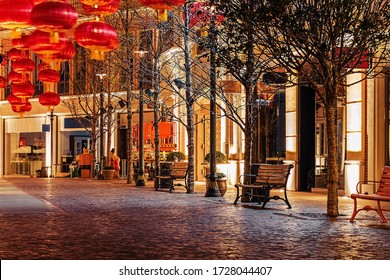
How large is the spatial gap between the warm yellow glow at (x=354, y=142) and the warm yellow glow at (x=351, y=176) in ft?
1.28

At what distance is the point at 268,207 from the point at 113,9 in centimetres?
605

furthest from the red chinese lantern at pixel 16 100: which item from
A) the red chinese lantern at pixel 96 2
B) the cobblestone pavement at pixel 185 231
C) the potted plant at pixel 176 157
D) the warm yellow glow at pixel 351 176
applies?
the red chinese lantern at pixel 96 2

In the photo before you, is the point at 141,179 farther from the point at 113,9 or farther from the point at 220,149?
the point at 113,9

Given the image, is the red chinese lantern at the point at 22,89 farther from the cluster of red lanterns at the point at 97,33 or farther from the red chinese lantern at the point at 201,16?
the cluster of red lanterns at the point at 97,33

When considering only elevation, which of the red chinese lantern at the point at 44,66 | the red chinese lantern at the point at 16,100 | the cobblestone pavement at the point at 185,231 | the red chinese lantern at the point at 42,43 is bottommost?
the cobblestone pavement at the point at 185,231

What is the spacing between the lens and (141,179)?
A: 98.7 feet

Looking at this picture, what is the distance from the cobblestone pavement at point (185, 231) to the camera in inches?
409

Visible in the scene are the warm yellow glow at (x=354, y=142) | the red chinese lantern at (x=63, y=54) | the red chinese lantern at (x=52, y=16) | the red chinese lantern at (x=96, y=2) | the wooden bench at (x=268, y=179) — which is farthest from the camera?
the warm yellow glow at (x=354, y=142)

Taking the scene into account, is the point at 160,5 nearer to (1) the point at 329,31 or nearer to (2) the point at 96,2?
(2) the point at 96,2

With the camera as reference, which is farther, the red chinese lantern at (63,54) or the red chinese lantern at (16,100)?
the red chinese lantern at (16,100)

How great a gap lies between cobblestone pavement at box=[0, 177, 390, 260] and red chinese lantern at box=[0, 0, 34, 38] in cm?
383

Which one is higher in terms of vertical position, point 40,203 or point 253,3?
point 253,3

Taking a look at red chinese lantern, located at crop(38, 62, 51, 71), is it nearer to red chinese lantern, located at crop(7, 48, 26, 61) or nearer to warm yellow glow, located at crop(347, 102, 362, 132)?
red chinese lantern, located at crop(7, 48, 26, 61)

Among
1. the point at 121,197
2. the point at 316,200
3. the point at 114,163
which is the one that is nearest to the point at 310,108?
the point at 316,200
